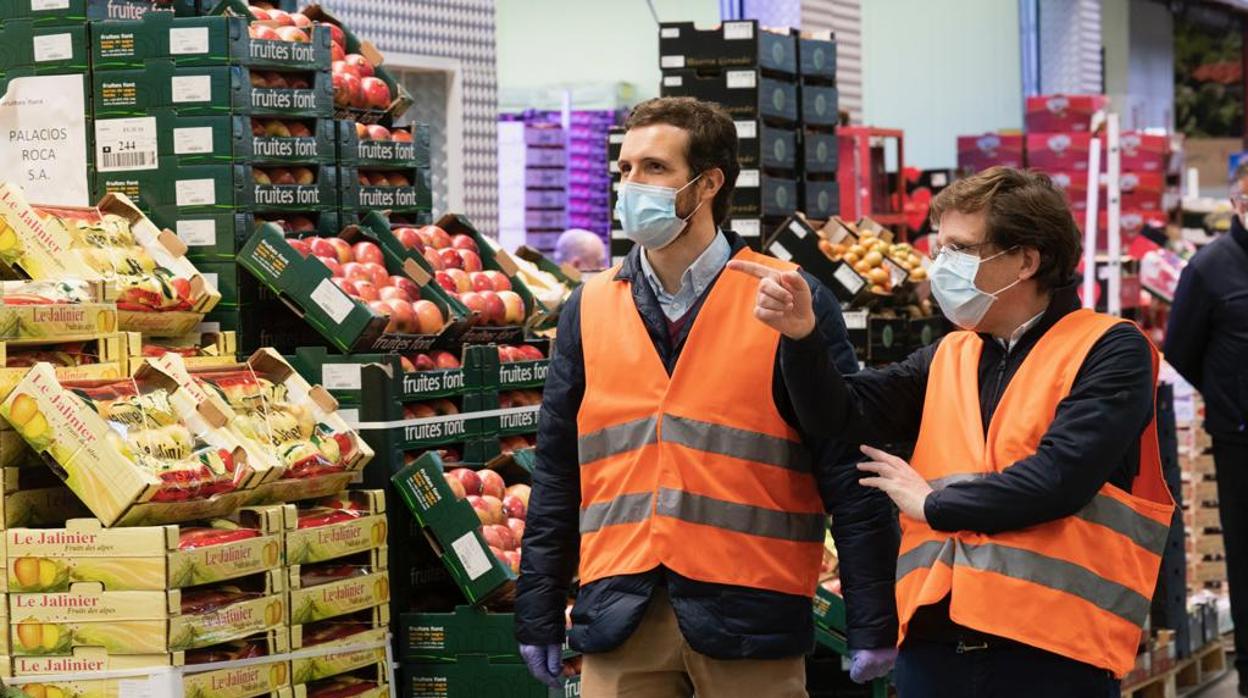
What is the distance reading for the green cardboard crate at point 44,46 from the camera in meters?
5.71

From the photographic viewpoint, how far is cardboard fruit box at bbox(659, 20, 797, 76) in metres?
8.39

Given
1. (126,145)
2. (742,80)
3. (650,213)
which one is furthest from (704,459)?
(742,80)

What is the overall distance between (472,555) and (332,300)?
Result: 854 millimetres

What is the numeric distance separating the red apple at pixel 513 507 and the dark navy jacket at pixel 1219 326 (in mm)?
3273

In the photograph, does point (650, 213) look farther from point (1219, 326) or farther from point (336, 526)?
point (1219, 326)

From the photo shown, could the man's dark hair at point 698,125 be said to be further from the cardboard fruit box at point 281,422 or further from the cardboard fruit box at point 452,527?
the cardboard fruit box at point 452,527

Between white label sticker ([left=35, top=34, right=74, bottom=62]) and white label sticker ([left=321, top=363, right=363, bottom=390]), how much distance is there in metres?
1.29

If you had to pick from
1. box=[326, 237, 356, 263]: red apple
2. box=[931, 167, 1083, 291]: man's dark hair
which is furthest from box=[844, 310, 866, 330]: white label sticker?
box=[931, 167, 1083, 291]: man's dark hair

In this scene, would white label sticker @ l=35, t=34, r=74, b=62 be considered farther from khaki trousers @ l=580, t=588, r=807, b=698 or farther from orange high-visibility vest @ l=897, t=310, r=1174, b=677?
orange high-visibility vest @ l=897, t=310, r=1174, b=677

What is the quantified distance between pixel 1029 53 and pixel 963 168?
4.65m

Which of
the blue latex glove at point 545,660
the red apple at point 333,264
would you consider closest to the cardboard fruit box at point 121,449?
the red apple at point 333,264

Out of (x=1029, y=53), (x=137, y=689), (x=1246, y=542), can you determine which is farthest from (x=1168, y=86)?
(x=137, y=689)

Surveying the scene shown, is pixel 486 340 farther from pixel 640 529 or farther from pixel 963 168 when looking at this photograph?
pixel 963 168

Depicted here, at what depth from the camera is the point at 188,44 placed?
5.57 meters
